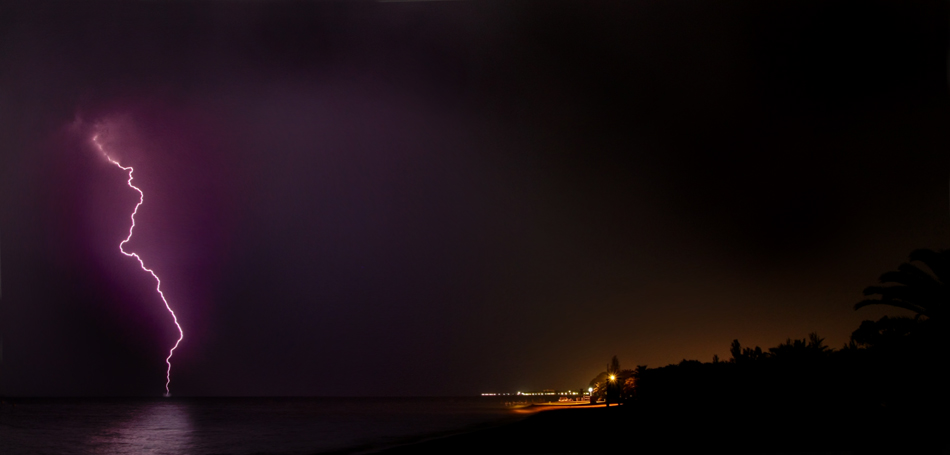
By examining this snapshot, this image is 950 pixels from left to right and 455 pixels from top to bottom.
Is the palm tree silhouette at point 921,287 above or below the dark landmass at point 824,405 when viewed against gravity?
above

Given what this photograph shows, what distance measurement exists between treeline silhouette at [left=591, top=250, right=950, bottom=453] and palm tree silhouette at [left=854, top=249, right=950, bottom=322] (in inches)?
0.9

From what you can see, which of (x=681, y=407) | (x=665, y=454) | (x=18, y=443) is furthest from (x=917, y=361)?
(x=18, y=443)

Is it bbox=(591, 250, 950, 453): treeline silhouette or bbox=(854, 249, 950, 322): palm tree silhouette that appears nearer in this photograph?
bbox=(591, 250, 950, 453): treeline silhouette

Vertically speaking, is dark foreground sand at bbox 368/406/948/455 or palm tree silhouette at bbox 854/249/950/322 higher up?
palm tree silhouette at bbox 854/249/950/322

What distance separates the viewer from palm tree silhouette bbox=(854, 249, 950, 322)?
49.3ft

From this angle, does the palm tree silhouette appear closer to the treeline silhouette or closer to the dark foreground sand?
the treeline silhouette

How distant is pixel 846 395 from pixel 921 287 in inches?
194

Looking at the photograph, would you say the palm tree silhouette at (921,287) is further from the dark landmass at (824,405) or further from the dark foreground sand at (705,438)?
the dark foreground sand at (705,438)

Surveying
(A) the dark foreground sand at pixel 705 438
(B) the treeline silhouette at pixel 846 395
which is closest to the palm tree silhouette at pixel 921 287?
(B) the treeline silhouette at pixel 846 395

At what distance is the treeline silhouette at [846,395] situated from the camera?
10055mm

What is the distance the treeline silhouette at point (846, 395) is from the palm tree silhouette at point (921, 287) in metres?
0.02

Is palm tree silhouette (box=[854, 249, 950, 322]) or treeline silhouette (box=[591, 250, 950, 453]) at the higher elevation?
palm tree silhouette (box=[854, 249, 950, 322])

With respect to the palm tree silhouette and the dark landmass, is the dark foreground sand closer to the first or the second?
the dark landmass

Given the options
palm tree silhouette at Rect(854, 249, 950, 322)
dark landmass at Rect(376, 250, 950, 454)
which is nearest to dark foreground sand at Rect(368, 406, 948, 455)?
dark landmass at Rect(376, 250, 950, 454)
